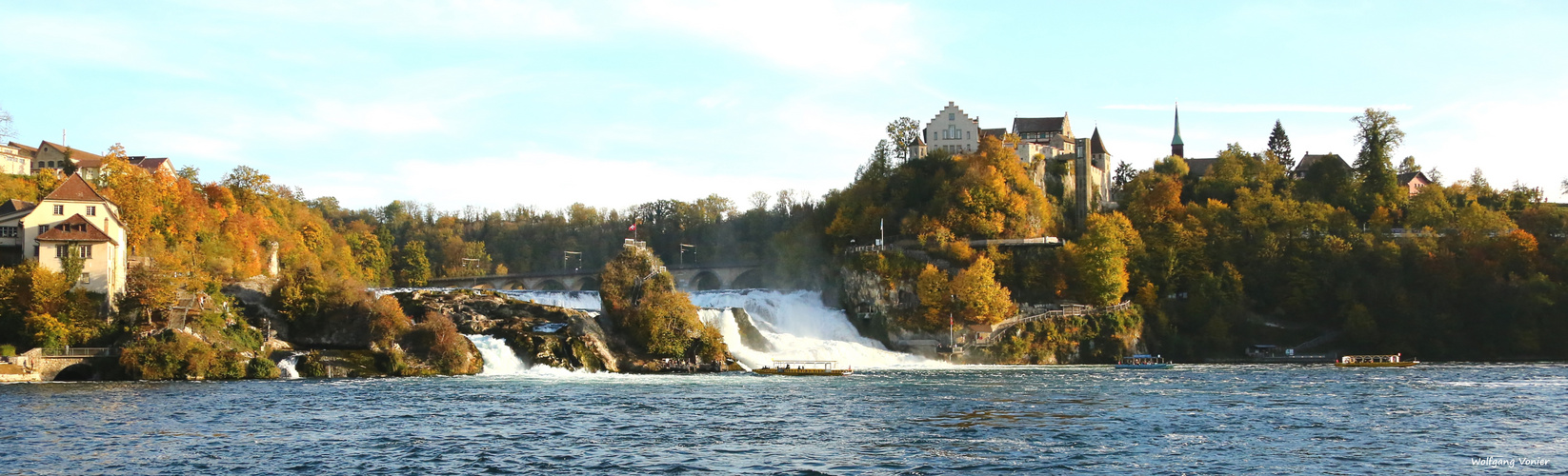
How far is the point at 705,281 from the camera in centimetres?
12488

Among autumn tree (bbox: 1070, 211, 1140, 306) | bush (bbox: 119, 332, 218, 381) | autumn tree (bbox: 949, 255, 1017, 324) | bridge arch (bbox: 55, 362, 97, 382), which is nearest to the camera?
bridge arch (bbox: 55, 362, 97, 382)

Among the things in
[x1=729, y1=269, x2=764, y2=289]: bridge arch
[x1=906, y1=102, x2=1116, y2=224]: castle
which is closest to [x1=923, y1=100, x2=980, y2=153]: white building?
[x1=906, y1=102, x2=1116, y2=224]: castle

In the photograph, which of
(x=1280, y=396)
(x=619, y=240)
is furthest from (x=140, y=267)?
(x=619, y=240)

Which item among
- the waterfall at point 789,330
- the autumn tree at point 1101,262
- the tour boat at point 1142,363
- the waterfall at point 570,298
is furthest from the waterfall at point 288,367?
the autumn tree at point 1101,262

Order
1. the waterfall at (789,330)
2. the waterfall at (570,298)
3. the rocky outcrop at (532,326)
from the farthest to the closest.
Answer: the waterfall at (570,298) < the waterfall at (789,330) < the rocky outcrop at (532,326)

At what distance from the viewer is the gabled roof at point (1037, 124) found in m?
130

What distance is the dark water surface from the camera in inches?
1316

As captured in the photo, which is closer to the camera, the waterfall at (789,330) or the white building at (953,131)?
the waterfall at (789,330)

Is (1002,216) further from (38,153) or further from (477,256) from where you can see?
(38,153)

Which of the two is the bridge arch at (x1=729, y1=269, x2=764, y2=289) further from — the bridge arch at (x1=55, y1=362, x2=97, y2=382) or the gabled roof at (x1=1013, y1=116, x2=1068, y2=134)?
the bridge arch at (x1=55, y1=362, x2=97, y2=382)

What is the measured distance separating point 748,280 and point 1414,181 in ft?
233

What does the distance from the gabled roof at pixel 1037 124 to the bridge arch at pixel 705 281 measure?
37344mm

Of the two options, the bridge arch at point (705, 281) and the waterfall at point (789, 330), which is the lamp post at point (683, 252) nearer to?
the bridge arch at point (705, 281)

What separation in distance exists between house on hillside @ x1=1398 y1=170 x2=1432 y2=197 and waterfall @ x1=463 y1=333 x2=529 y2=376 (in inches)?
3771
